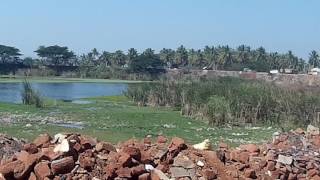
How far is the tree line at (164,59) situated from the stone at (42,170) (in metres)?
95.1

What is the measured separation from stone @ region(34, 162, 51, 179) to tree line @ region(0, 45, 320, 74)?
312ft

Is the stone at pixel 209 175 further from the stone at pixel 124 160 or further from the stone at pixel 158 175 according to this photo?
the stone at pixel 124 160

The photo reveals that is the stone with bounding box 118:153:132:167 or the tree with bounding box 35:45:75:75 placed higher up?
the tree with bounding box 35:45:75:75

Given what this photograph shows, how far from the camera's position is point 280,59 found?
12569 cm

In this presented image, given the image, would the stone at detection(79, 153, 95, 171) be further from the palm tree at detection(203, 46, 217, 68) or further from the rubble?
the palm tree at detection(203, 46, 217, 68)

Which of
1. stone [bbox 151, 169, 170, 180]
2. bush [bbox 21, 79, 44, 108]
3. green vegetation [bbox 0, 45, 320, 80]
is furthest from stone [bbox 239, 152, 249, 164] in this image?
green vegetation [bbox 0, 45, 320, 80]

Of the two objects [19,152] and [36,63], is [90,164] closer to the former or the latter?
[19,152]

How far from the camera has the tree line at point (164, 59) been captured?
108m

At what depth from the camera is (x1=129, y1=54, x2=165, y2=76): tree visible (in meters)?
104

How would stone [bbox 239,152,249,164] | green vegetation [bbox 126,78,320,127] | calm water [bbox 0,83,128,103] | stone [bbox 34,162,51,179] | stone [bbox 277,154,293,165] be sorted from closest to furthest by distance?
1. stone [bbox 34,162,51,179]
2. stone [bbox 239,152,249,164]
3. stone [bbox 277,154,293,165]
4. green vegetation [bbox 126,78,320,127]
5. calm water [bbox 0,83,128,103]

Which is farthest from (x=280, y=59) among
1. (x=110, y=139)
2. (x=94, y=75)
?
(x=110, y=139)

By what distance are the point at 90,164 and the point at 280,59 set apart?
397 feet

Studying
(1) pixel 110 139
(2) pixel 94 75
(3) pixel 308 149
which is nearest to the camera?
(3) pixel 308 149

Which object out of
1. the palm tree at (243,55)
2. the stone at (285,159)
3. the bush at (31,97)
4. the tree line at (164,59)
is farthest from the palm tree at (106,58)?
the stone at (285,159)
